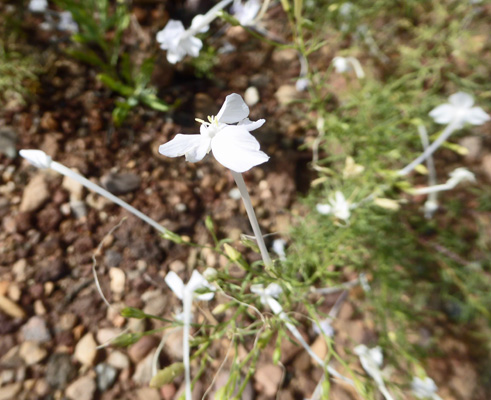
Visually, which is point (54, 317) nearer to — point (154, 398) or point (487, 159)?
point (154, 398)

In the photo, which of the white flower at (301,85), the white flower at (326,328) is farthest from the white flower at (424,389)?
the white flower at (301,85)

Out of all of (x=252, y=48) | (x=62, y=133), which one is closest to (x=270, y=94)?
(x=252, y=48)

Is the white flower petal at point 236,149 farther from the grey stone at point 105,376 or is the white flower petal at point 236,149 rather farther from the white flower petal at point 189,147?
the grey stone at point 105,376

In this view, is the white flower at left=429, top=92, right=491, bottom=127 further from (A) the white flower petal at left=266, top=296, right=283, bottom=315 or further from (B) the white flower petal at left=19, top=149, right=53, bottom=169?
(B) the white flower petal at left=19, top=149, right=53, bottom=169

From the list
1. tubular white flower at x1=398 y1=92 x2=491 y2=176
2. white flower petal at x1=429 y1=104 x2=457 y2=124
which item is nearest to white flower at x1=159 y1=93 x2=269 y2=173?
tubular white flower at x1=398 y1=92 x2=491 y2=176

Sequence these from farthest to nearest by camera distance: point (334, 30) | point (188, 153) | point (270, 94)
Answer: point (334, 30) → point (270, 94) → point (188, 153)

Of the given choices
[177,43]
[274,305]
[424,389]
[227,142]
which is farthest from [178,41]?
[424,389]

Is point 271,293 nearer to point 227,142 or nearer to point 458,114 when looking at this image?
point 227,142
